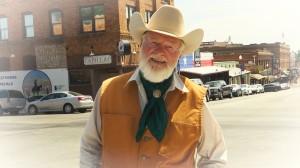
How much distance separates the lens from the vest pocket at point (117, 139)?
260 centimetres

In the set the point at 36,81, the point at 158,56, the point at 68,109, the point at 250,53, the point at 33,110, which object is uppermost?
the point at 158,56

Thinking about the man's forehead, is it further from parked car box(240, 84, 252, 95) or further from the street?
parked car box(240, 84, 252, 95)

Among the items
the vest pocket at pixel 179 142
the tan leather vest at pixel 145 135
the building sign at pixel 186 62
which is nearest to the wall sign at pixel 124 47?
the building sign at pixel 186 62

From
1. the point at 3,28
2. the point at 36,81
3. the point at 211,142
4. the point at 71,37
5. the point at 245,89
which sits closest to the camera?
the point at 211,142

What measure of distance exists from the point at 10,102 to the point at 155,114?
977 inches

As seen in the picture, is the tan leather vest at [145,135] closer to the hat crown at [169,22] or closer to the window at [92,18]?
the hat crown at [169,22]

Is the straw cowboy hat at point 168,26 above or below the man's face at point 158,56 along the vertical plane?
above

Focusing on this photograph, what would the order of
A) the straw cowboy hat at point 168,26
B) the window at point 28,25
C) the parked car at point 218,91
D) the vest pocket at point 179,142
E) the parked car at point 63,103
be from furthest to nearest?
1. the parked car at point 218,91
2. the window at point 28,25
3. the parked car at point 63,103
4. the straw cowboy hat at point 168,26
5. the vest pocket at point 179,142

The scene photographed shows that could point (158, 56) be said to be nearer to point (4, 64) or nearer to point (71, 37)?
point (71, 37)

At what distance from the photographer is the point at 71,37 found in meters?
31.4

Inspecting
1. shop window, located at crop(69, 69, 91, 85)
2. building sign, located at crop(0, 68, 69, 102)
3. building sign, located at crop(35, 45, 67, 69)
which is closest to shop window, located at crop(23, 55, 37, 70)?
building sign, located at crop(0, 68, 69, 102)

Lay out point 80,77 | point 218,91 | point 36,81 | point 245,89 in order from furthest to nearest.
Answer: point 245,89
point 218,91
point 36,81
point 80,77

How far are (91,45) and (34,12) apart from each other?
5865 millimetres

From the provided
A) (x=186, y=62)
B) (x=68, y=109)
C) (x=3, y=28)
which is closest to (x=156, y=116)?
(x=68, y=109)
